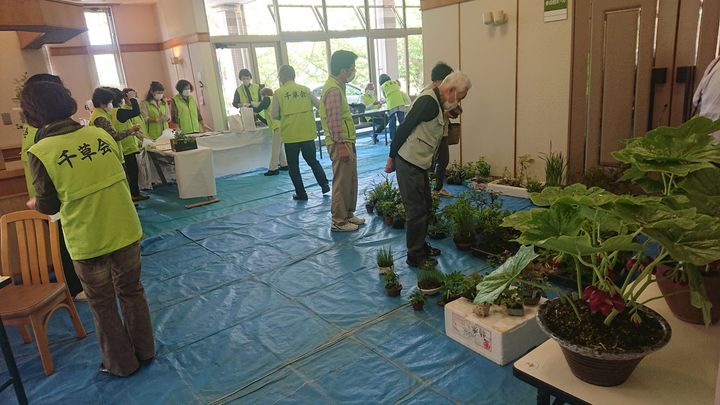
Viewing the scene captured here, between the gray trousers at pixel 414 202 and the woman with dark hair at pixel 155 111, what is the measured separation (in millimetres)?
4604

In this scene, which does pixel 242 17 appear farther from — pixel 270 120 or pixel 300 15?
pixel 270 120

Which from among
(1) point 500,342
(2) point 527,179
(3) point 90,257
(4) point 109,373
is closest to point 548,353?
(1) point 500,342

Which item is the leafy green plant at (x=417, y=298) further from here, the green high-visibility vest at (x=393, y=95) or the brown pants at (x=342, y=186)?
the green high-visibility vest at (x=393, y=95)

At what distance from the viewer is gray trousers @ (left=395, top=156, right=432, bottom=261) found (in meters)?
3.19

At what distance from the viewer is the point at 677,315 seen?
1380mm

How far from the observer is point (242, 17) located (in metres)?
9.21

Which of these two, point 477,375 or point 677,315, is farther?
point 477,375

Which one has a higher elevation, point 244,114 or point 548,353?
point 244,114

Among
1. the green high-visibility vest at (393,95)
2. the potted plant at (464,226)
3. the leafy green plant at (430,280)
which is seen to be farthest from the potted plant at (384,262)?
the green high-visibility vest at (393,95)

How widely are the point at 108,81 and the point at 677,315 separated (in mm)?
10642

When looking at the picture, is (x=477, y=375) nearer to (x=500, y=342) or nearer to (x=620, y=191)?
(x=500, y=342)

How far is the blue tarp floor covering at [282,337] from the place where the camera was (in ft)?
7.43

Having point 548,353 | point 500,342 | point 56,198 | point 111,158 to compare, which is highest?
point 111,158

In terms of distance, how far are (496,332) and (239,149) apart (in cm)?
561
